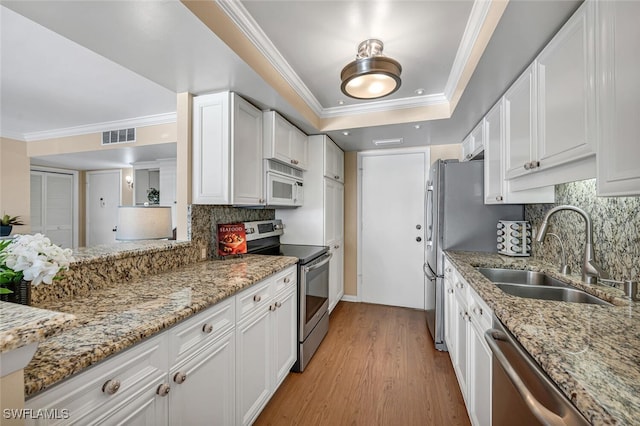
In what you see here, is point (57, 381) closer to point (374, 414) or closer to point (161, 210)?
point (161, 210)

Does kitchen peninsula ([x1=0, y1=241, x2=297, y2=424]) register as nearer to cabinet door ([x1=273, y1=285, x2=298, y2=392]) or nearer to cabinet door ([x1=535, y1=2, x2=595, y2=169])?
cabinet door ([x1=273, y1=285, x2=298, y2=392])

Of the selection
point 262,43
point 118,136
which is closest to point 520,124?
point 262,43

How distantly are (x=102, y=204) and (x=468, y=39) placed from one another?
7469 mm

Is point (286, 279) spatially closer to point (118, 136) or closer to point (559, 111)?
point (559, 111)

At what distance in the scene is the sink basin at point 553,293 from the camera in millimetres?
1358

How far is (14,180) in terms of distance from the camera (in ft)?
14.4

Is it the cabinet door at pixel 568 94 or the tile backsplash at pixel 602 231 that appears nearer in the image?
the cabinet door at pixel 568 94

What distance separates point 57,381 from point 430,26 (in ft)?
7.56

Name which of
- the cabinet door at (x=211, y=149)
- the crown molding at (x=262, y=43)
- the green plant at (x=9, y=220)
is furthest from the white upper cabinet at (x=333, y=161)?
the green plant at (x=9, y=220)

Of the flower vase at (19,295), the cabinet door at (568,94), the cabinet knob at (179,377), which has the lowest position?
the cabinet knob at (179,377)

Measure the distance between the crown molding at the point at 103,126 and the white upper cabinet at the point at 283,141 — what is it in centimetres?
192

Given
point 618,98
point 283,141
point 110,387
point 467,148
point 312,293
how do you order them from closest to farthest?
point 110,387, point 618,98, point 312,293, point 283,141, point 467,148

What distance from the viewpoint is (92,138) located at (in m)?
4.14

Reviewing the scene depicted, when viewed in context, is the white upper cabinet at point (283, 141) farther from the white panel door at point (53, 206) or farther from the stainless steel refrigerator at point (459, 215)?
the white panel door at point (53, 206)
